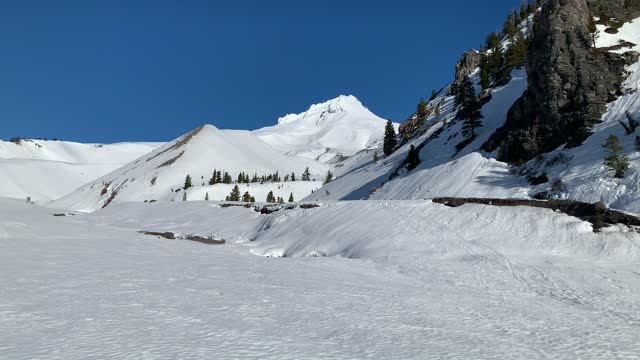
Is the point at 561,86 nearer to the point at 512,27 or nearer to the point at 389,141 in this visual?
the point at 389,141

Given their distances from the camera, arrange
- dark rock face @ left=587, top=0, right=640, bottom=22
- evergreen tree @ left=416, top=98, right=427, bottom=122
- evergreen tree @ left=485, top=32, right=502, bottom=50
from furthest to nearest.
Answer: evergreen tree @ left=485, top=32, right=502, bottom=50 → evergreen tree @ left=416, top=98, right=427, bottom=122 → dark rock face @ left=587, top=0, right=640, bottom=22

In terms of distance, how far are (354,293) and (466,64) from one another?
157 m

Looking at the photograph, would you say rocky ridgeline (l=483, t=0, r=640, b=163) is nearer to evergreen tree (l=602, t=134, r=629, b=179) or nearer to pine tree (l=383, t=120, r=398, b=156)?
evergreen tree (l=602, t=134, r=629, b=179)

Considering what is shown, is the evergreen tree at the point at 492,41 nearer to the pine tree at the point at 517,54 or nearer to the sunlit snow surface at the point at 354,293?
the pine tree at the point at 517,54

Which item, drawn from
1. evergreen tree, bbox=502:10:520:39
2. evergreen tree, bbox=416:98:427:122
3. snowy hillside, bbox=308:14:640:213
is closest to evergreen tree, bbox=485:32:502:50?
evergreen tree, bbox=502:10:520:39

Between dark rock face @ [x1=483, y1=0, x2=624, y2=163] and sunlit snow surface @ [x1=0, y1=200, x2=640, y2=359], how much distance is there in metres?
20.4

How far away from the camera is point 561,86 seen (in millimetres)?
52156

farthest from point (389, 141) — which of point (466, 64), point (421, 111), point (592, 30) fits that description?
point (592, 30)

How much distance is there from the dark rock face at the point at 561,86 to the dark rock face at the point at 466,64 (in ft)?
337

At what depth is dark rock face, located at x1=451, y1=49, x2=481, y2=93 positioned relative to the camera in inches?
6288

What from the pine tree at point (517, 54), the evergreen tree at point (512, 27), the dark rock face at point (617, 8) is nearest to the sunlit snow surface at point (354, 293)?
the dark rock face at point (617, 8)

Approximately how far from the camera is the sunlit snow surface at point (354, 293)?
1139cm

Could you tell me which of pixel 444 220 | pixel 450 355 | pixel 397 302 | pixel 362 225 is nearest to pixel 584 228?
pixel 444 220

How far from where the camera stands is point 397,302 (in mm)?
17453
